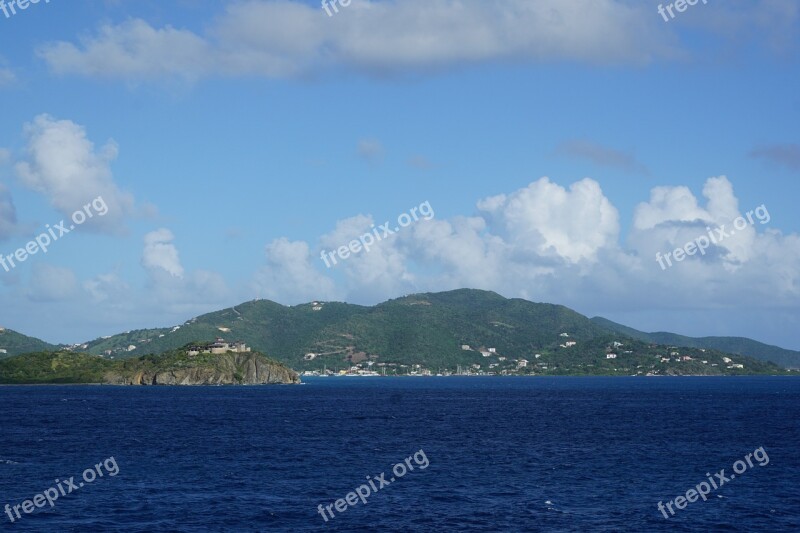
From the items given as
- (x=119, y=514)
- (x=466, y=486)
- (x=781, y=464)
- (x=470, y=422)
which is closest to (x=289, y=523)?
(x=119, y=514)

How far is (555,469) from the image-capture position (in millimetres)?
87125

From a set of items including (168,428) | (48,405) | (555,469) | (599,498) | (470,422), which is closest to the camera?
(599,498)

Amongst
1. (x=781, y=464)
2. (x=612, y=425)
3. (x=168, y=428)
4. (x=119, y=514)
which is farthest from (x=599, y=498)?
(x=168, y=428)

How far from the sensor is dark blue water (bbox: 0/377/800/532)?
63.3m

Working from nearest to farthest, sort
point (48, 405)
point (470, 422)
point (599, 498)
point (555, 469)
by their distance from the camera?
point (599, 498)
point (555, 469)
point (470, 422)
point (48, 405)

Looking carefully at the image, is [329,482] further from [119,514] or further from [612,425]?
[612,425]

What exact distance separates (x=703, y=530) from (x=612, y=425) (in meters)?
78.9

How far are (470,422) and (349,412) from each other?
3670 centimetres

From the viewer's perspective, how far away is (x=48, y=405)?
193 meters

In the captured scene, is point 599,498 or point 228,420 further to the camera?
point 228,420

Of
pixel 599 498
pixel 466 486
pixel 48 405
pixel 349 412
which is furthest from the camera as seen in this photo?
pixel 48 405

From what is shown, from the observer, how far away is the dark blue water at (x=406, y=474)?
63312mm

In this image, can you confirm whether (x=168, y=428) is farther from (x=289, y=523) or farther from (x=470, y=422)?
(x=289, y=523)

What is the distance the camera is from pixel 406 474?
3282 inches
